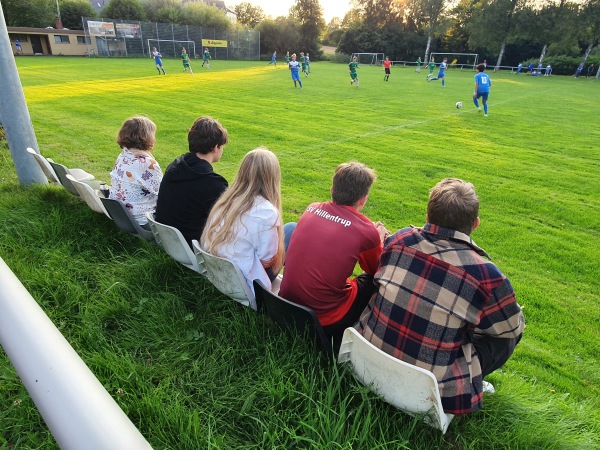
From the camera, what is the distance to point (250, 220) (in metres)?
2.58

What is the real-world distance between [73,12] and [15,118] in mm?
62222

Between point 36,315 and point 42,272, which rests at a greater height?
point 36,315

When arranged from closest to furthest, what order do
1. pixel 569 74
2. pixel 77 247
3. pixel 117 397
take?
pixel 117 397 < pixel 77 247 < pixel 569 74

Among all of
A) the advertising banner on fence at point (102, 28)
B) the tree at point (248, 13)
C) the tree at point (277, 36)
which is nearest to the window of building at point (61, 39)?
the advertising banner on fence at point (102, 28)

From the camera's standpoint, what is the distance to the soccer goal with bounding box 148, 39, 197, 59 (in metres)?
43.5

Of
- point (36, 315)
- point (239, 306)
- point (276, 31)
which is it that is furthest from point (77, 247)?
point (276, 31)

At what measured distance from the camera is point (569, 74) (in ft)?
139

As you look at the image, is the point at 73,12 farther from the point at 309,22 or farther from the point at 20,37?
the point at 309,22

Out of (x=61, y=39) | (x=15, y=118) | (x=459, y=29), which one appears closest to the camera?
(x=15, y=118)

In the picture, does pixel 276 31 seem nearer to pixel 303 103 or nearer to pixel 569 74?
pixel 569 74

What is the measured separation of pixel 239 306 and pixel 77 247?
1875 millimetres

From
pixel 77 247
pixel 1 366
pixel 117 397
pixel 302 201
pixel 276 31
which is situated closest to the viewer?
pixel 117 397

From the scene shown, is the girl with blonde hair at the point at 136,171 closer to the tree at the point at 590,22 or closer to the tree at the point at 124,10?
the tree at the point at 590,22

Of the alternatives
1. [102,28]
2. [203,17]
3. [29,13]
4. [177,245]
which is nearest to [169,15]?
[203,17]
